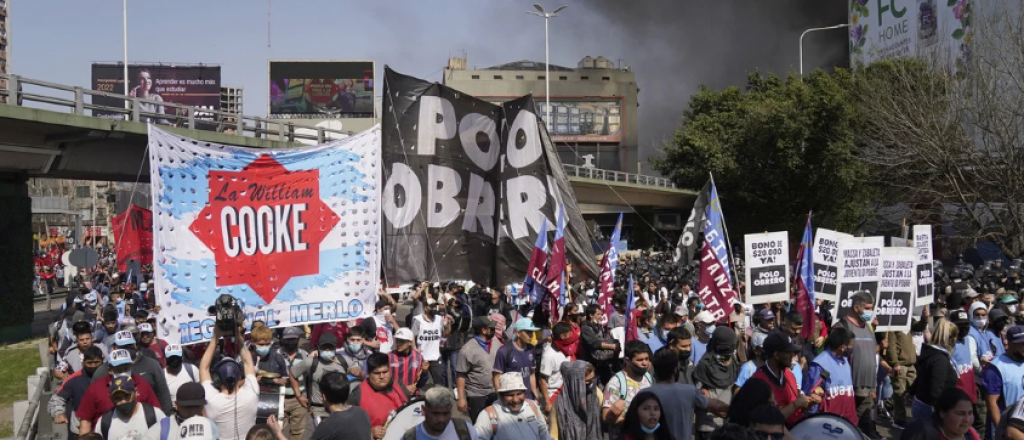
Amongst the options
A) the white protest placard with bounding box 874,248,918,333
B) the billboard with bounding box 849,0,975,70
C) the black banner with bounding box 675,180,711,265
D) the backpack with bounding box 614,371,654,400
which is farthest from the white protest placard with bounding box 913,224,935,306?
the billboard with bounding box 849,0,975,70

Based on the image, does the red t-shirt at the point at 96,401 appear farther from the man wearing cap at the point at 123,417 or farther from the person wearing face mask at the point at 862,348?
the person wearing face mask at the point at 862,348

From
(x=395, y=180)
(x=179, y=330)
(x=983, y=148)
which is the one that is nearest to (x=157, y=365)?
(x=179, y=330)

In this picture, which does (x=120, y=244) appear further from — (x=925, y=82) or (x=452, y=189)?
(x=925, y=82)

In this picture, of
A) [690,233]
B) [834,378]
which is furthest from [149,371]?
[690,233]

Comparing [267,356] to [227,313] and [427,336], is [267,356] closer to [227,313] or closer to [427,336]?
[227,313]

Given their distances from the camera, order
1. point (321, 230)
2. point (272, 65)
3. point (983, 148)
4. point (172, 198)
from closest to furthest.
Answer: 1. point (172, 198)
2. point (321, 230)
3. point (983, 148)
4. point (272, 65)

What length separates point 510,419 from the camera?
6008 millimetres

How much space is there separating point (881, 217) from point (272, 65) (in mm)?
55411

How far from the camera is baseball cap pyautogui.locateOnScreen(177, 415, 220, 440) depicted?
5785 mm

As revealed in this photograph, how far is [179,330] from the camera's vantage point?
7.84 m

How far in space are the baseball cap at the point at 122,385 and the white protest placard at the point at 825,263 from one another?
878 centimetres

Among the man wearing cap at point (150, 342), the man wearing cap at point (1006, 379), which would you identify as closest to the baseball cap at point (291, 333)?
the man wearing cap at point (150, 342)

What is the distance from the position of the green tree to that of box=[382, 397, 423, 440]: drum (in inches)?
1312

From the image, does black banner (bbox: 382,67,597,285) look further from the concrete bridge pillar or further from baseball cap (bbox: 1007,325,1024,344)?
the concrete bridge pillar
